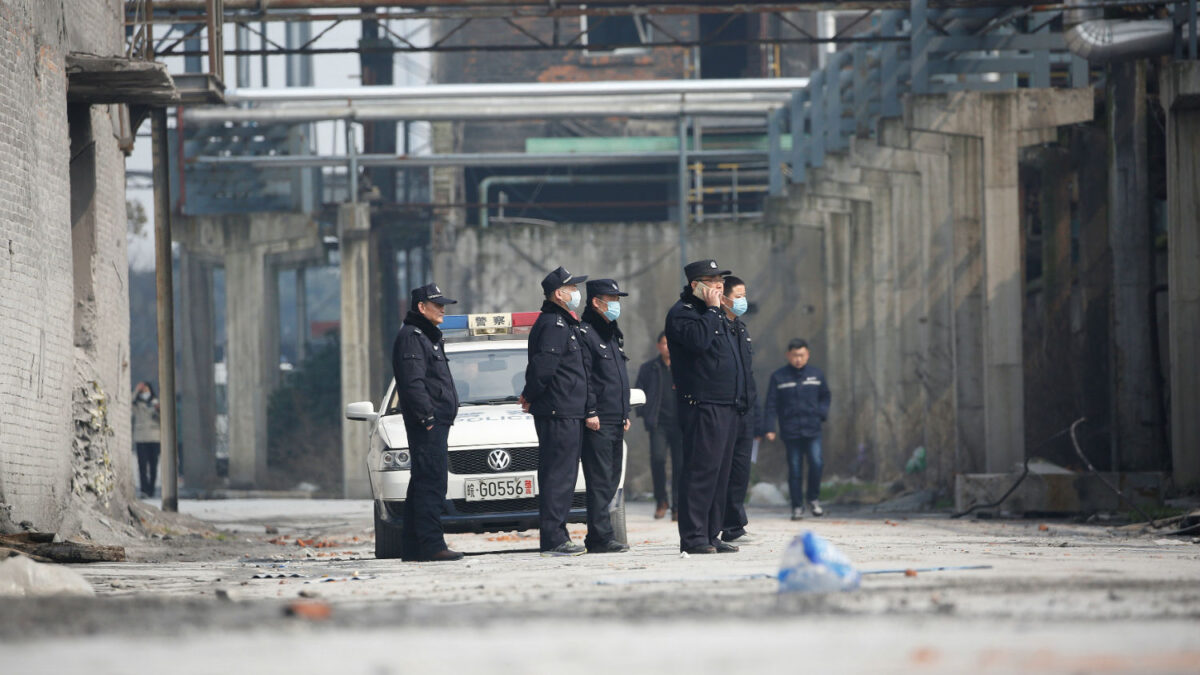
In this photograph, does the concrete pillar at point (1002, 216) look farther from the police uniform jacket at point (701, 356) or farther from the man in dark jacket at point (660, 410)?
the police uniform jacket at point (701, 356)

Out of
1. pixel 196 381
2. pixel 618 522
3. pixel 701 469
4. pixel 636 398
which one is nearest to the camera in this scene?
pixel 701 469

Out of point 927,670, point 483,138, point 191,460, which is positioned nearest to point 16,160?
point 927,670

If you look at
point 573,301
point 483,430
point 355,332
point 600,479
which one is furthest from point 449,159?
point 600,479

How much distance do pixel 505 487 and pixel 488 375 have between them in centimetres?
151

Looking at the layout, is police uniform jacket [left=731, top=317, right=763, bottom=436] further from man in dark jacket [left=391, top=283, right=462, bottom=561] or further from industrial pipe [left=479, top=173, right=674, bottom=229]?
industrial pipe [left=479, top=173, right=674, bottom=229]

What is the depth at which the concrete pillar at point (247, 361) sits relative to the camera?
32.0 m

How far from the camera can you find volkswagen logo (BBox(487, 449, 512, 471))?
11812mm

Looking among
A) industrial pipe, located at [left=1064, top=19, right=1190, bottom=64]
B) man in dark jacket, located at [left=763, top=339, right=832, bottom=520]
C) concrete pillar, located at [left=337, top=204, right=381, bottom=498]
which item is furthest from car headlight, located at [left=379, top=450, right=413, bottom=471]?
concrete pillar, located at [left=337, top=204, right=381, bottom=498]

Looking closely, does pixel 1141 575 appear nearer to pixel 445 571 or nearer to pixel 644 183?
pixel 445 571

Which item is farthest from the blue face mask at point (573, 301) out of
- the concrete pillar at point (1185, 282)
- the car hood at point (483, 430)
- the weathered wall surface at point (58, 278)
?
the concrete pillar at point (1185, 282)

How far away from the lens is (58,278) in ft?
43.1

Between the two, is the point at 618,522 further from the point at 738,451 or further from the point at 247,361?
the point at 247,361

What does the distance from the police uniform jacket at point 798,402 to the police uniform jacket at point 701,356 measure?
680cm

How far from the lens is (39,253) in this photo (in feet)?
41.0
